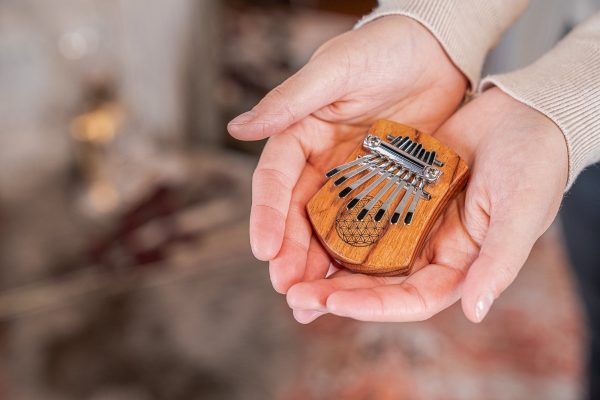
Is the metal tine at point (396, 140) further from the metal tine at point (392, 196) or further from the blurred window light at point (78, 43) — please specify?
the blurred window light at point (78, 43)

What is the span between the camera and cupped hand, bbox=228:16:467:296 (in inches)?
33.8

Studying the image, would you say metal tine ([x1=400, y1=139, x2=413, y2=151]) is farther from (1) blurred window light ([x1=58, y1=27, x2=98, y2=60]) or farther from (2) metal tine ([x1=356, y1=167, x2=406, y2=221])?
(1) blurred window light ([x1=58, y1=27, x2=98, y2=60])

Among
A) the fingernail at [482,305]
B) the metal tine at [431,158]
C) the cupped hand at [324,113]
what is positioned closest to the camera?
the fingernail at [482,305]

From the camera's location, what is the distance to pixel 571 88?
3.17ft

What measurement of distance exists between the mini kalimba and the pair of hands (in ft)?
0.08

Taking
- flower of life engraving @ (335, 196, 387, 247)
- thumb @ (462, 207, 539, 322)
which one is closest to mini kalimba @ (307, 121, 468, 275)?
flower of life engraving @ (335, 196, 387, 247)

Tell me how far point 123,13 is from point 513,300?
1.63 metres

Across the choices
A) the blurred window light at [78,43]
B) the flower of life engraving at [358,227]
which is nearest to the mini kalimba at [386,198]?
the flower of life engraving at [358,227]

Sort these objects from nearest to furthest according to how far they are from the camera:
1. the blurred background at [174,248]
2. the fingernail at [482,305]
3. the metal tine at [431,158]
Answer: the fingernail at [482,305], the metal tine at [431,158], the blurred background at [174,248]

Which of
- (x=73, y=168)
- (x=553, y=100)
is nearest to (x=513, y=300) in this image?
(x=553, y=100)

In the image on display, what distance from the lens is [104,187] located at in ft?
7.47

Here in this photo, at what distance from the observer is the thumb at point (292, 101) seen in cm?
88

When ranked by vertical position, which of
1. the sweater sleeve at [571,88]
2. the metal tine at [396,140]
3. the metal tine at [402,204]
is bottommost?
the metal tine at [402,204]

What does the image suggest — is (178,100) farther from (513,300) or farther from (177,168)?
(513,300)
